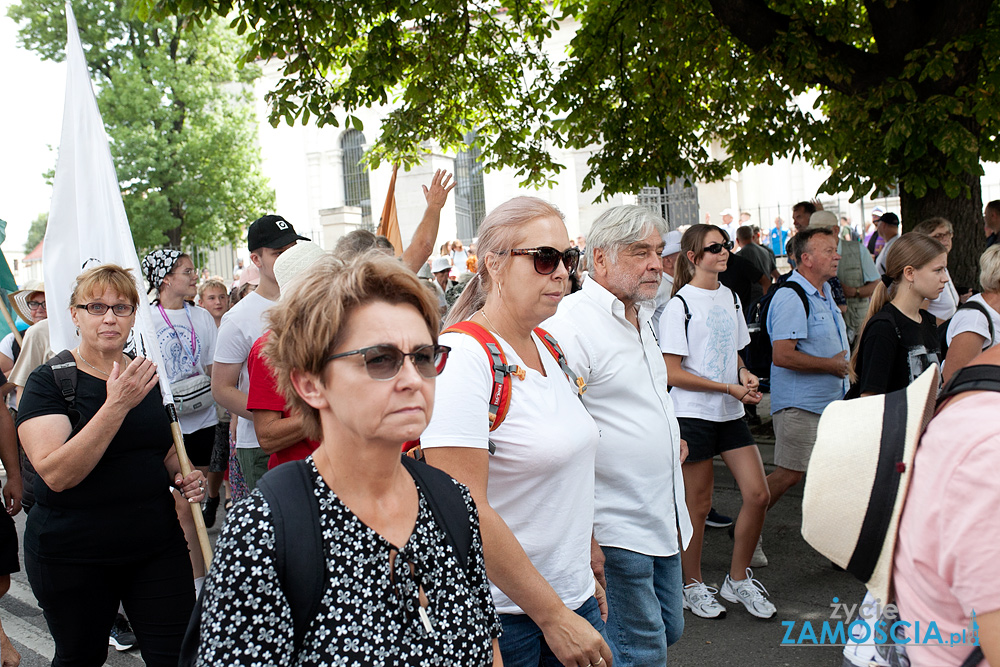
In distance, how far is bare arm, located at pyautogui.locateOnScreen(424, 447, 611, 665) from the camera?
2115 millimetres

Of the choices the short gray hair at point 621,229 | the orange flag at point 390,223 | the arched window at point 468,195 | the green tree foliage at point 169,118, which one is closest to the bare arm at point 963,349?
the short gray hair at point 621,229

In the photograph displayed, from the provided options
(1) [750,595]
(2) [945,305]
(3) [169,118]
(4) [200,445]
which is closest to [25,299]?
(4) [200,445]

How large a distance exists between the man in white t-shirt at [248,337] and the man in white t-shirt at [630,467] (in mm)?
1825

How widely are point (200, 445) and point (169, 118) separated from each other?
22.6m

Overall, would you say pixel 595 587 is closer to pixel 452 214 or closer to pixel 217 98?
pixel 452 214

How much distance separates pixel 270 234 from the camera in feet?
14.3

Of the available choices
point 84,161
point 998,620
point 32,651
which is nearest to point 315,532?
point 998,620

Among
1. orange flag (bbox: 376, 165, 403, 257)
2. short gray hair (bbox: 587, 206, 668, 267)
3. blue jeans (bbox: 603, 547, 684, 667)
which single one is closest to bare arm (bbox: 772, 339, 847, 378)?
short gray hair (bbox: 587, 206, 668, 267)

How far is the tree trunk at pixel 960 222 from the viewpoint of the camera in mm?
7746

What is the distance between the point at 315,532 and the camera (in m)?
1.56

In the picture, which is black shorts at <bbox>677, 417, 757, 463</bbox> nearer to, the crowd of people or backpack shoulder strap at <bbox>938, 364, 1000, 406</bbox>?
the crowd of people

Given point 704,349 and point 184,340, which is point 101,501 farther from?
point 704,349

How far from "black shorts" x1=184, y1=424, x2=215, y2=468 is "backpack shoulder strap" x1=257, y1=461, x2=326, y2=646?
186 inches

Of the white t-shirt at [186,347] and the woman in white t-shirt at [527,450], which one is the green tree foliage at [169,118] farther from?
the woman in white t-shirt at [527,450]
